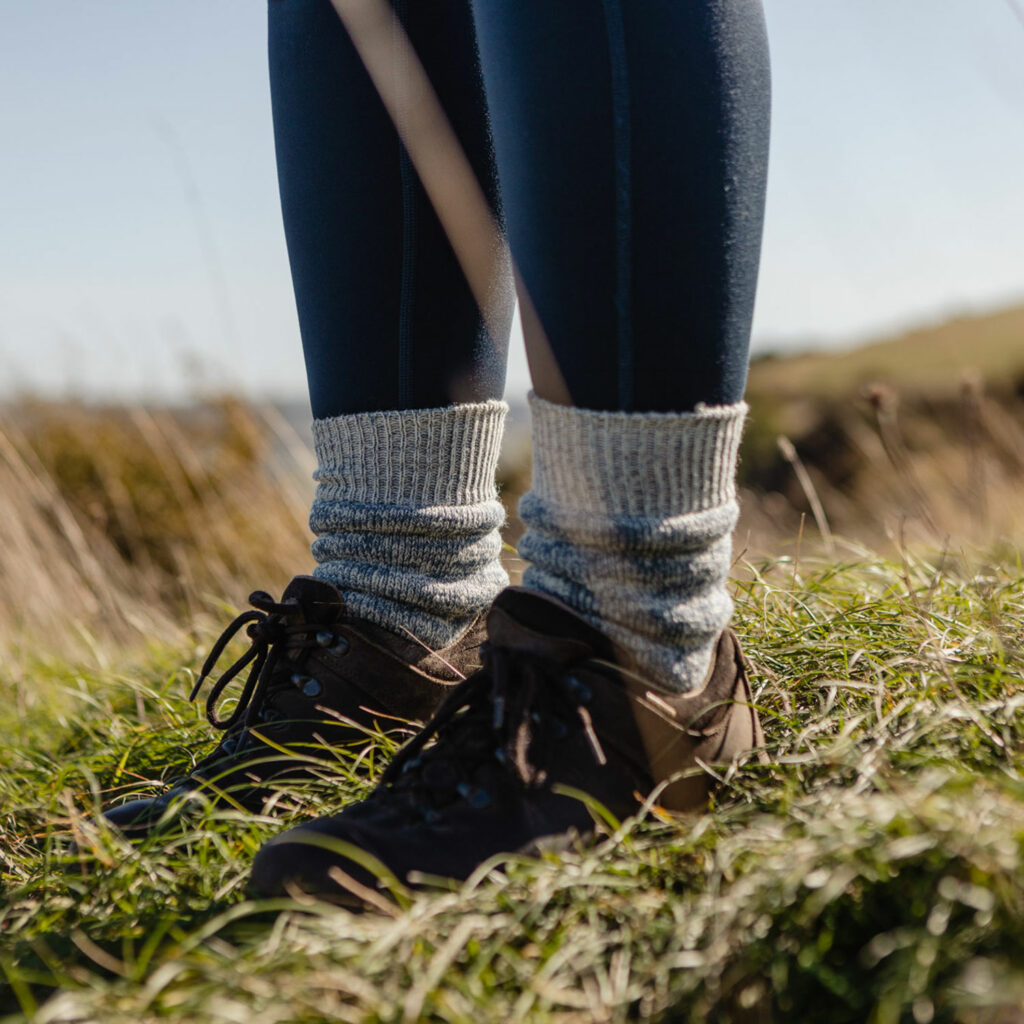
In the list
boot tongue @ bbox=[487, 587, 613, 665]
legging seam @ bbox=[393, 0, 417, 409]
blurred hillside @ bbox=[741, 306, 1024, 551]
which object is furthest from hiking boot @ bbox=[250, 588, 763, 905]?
→ blurred hillside @ bbox=[741, 306, 1024, 551]

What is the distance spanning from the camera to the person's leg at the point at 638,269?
0.73 meters

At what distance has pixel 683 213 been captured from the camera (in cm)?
73

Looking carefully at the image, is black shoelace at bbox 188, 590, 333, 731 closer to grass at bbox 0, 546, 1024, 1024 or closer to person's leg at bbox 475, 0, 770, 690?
grass at bbox 0, 546, 1024, 1024

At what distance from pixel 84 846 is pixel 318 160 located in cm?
73

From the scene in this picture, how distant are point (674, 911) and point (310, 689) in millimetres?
474

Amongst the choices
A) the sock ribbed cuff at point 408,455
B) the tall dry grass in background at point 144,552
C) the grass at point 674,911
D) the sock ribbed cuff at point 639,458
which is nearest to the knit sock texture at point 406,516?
the sock ribbed cuff at point 408,455

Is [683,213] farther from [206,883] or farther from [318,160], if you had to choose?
[206,883]

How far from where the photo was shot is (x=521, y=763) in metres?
0.70

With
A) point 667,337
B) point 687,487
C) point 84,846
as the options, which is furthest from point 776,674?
point 84,846

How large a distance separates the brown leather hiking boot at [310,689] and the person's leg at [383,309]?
1.4 inches

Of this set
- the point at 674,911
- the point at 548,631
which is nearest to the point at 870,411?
the point at 548,631

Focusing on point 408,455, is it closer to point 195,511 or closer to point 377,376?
point 377,376

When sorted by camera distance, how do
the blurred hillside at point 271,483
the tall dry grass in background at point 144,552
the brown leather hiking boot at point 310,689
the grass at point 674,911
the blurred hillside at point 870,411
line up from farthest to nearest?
the blurred hillside at point 870,411 < the tall dry grass in background at point 144,552 < the blurred hillside at point 271,483 < the brown leather hiking boot at point 310,689 < the grass at point 674,911

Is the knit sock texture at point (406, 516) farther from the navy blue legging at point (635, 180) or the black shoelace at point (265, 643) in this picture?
the navy blue legging at point (635, 180)
